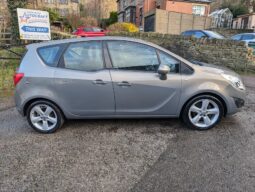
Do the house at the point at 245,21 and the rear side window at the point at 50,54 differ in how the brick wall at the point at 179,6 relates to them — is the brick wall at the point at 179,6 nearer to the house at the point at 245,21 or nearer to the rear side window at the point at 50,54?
the house at the point at 245,21

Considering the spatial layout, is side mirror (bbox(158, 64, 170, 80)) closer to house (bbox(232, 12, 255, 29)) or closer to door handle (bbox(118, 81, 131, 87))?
door handle (bbox(118, 81, 131, 87))

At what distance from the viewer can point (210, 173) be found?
2.65 metres

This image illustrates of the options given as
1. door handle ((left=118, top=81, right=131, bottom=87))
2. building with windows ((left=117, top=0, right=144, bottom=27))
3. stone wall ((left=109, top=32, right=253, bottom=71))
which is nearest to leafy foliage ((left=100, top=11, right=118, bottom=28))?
building with windows ((left=117, top=0, right=144, bottom=27))

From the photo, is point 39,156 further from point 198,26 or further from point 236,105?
point 198,26

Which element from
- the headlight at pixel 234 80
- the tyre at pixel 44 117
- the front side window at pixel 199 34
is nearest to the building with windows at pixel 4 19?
the tyre at pixel 44 117

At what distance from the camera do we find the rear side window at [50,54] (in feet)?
11.6

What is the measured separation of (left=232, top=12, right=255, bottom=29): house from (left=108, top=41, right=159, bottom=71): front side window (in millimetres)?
27613

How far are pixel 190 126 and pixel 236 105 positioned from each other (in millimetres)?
870

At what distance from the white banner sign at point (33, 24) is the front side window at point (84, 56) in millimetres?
5823

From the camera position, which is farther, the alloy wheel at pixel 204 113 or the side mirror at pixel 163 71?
the alloy wheel at pixel 204 113

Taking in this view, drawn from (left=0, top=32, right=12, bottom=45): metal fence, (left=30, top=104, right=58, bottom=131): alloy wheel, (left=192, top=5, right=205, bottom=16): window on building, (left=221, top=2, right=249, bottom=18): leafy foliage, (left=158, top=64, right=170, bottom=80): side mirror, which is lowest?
(left=30, top=104, right=58, bottom=131): alloy wheel

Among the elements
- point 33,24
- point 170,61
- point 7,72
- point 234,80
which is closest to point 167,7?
point 33,24

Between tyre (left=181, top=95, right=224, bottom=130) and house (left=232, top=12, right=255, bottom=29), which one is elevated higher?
house (left=232, top=12, right=255, bottom=29)

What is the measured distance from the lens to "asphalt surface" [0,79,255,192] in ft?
8.21
